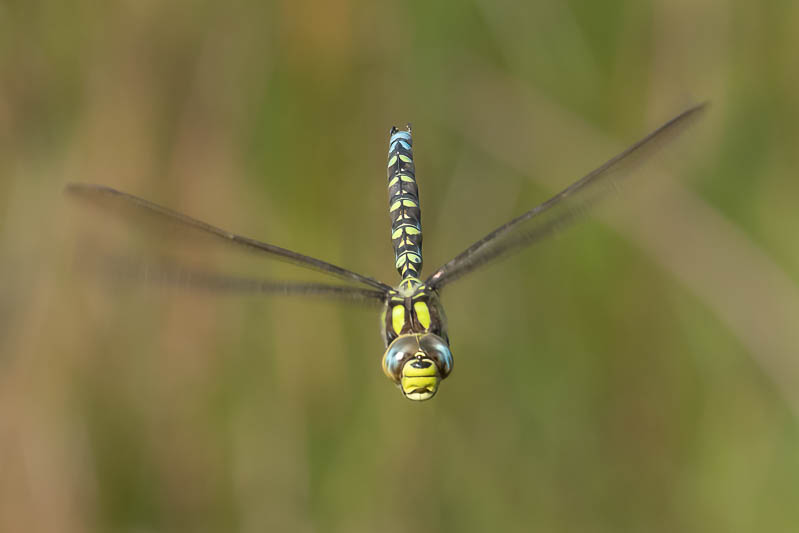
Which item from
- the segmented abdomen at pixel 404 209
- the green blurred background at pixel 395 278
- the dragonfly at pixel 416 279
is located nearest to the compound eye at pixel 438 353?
the dragonfly at pixel 416 279

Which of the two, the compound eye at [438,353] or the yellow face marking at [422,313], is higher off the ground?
the yellow face marking at [422,313]

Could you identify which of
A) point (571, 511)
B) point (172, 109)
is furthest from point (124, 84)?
point (571, 511)

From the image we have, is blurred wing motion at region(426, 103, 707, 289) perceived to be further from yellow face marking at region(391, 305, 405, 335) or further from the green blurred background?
the green blurred background

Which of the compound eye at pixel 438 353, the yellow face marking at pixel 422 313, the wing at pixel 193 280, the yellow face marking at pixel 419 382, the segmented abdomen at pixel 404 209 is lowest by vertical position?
the yellow face marking at pixel 419 382

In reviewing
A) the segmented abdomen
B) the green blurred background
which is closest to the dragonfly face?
the segmented abdomen

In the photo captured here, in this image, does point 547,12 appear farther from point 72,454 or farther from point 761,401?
point 72,454

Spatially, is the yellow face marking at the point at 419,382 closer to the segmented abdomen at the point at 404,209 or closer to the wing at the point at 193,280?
the wing at the point at 193,280

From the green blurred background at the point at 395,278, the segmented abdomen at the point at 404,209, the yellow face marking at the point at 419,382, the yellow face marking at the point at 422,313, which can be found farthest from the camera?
the green blurred background at the point at 395,278

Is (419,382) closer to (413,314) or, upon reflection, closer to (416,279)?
(413,314)
